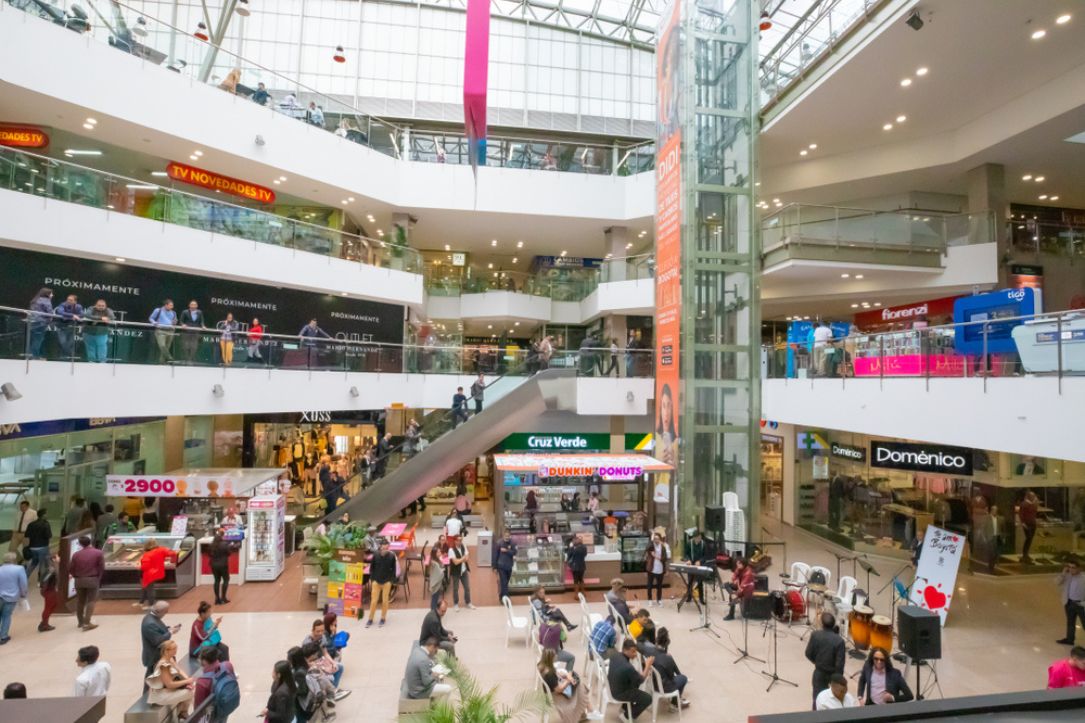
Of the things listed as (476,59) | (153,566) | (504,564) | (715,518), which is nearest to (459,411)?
(504,564)

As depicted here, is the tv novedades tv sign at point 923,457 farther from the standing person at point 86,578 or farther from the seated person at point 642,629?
the standing person at point 86,578

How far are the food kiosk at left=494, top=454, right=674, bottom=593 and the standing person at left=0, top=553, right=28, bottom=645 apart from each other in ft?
26.8

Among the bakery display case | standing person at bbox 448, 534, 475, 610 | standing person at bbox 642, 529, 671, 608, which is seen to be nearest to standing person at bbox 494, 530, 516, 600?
standing person at bbox 448, 534, 475, 610

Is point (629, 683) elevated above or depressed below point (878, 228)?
below

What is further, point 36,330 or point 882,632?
point 36,330

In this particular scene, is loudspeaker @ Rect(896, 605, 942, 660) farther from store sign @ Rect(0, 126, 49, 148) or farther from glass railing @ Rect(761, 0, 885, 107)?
store sign @ Rect(0, 126, 49, 148)

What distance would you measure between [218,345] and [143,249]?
9.47 feet

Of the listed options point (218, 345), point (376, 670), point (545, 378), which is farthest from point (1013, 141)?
point (218, 345)

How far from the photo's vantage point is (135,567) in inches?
465

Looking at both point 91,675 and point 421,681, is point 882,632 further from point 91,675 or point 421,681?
point 91,675

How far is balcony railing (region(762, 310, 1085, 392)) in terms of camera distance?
7.40 metres

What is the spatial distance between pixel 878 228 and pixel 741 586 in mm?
9333

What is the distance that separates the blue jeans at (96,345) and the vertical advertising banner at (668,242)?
12.7 meters

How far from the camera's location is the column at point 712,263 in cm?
1555
